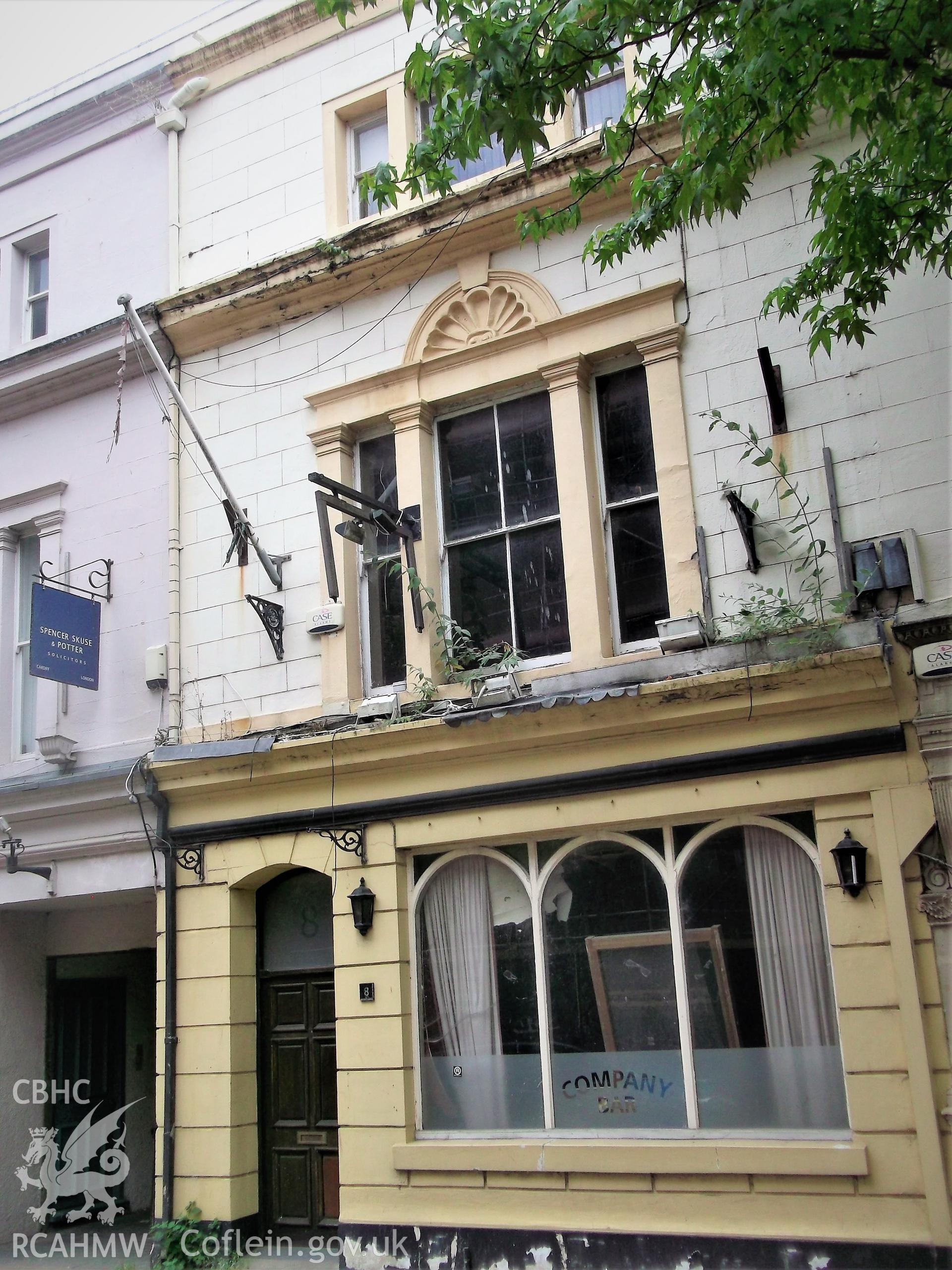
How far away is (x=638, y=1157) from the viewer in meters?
7.70

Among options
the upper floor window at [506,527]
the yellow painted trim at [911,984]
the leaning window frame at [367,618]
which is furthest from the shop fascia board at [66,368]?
the yellow painted trim at [911,984]

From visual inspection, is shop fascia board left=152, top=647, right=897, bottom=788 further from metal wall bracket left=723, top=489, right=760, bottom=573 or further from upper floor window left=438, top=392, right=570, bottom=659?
upper floor window left=438, top=392, right=570, bottom=659

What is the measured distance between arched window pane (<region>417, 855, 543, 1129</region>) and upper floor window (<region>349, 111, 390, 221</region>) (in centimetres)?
639

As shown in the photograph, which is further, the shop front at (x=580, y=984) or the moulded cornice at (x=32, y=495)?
the moulded cornice at (x=32, y=495)

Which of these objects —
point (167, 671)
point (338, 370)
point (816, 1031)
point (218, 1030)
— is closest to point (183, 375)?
point (338, 370)

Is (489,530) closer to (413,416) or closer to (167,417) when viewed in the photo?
(413,416)

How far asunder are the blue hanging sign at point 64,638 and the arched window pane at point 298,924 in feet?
9.05

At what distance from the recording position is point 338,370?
34.7 ft

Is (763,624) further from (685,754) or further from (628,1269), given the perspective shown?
(628,1269)

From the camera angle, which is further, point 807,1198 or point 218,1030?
point 218,1030

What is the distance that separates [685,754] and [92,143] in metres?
9.77

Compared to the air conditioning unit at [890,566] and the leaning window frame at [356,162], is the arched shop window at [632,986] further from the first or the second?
the leaning window frame at [356,162]

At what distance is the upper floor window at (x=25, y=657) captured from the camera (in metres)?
11.8

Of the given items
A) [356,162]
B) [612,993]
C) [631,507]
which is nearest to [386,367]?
[356,162]
